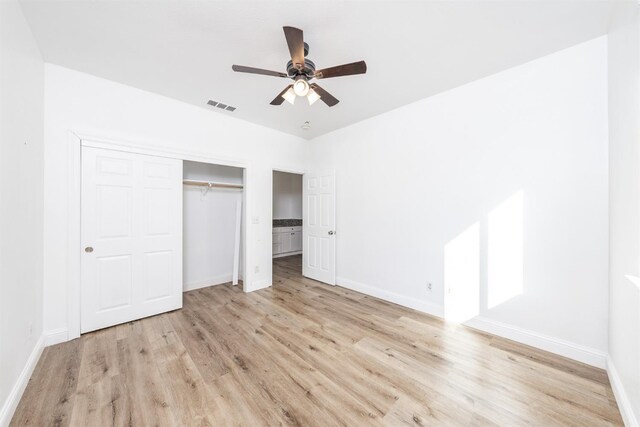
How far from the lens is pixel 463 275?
9.48 feet

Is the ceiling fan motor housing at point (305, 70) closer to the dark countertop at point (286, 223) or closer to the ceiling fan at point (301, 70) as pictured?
the ceiling fan at point (301, 70)

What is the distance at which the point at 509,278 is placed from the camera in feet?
8.43

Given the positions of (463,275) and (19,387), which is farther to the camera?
(463,275)

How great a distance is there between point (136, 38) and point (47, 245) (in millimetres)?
2240

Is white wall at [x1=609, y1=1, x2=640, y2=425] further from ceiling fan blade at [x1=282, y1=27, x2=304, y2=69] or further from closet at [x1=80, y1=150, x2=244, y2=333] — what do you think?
closet at [x1=80, y1=150, x2=244, y2=333]

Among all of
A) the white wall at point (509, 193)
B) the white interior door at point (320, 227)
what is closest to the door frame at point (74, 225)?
the white interior door at point (320, 227)

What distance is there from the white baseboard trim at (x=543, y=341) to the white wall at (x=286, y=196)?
546 centimetres

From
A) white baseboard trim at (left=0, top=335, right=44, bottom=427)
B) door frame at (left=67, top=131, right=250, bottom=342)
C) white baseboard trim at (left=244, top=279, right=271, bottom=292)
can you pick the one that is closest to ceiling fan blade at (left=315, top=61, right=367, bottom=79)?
door frame at (left=67, top=131, right=250, bottom=342)

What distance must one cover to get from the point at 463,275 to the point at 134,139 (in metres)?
4.37

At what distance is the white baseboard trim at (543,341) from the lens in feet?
6.95

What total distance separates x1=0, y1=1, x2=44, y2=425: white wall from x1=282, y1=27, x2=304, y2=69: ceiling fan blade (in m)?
1.85

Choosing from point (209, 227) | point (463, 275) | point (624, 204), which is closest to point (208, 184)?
point (209, 227)

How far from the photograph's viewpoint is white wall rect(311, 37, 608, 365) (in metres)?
2.16

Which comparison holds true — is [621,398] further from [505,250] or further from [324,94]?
[324,94]
